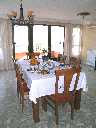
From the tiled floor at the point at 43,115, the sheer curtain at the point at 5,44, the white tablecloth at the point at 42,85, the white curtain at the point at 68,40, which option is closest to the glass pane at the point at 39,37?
the white curtain at the point at 68,40

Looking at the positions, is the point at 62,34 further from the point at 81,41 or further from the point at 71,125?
the point at 71,125

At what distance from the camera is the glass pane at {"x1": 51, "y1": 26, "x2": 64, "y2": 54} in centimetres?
793

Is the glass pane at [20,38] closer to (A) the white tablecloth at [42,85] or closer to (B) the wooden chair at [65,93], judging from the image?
(A) the white tablecloth at [42,85]

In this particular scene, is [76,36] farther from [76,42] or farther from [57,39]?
[57,39]

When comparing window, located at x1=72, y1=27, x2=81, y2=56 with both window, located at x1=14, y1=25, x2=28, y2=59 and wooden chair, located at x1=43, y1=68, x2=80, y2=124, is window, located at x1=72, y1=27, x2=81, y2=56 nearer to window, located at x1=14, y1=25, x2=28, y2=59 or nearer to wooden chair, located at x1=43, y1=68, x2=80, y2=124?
window, located at x1=14, y1=25, x2=28, y2=59

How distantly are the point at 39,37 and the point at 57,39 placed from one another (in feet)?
3.22

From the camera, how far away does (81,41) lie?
8.48 metres

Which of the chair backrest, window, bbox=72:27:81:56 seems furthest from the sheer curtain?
the chair backrest

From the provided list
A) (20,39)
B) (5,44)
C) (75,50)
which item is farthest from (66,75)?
(75,50)

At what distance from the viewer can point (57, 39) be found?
8.12 metres

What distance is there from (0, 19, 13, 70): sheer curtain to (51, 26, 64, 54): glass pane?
2.17 m

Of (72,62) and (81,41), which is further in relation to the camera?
(81,41)

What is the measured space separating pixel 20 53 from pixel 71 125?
513 cm

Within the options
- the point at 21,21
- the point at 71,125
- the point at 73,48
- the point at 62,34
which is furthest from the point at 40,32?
the point at 71,125
